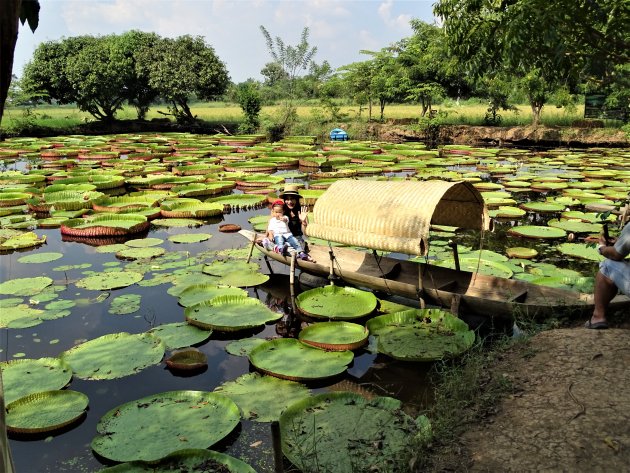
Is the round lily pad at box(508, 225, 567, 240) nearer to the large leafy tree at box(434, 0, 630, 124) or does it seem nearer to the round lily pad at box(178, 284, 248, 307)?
the large leafy tree at box(434, 0, 630, 124)

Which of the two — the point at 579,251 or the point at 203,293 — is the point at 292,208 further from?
the point at 579,251

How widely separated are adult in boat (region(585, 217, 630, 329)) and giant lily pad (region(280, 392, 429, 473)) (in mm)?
1722

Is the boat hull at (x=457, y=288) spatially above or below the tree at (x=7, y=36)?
below

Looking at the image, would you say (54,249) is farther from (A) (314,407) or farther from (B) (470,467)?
(B) (470,467)

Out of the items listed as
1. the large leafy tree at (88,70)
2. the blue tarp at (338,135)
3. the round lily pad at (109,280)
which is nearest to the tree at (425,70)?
the blue tarp at (338,135)

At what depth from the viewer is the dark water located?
344 cm

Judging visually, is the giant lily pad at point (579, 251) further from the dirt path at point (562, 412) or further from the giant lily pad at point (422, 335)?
the dirt path at point (562, 412)

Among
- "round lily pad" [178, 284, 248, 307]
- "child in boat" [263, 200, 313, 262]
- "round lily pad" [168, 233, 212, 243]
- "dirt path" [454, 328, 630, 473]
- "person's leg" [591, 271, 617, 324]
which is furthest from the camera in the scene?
"round lily pad" [168, 233, 212, 243]

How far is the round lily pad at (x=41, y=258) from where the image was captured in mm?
7336

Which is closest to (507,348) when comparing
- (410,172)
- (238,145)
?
Result: (410,172)

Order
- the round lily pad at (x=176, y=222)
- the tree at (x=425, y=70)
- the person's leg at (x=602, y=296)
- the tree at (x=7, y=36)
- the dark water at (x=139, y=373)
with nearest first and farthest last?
the tree at (x=7, y=36) → the dark water at (x=139, y=373) → the person's leg at (x=602, y=296) → the round lily pad at (x=176, y=222) → the tree at (x=425, y=70)

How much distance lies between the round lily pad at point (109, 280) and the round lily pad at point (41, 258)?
50.9 inches

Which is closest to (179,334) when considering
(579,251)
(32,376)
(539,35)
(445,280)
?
(32,376)

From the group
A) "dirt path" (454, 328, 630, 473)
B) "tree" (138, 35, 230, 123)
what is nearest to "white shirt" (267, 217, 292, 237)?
"dirt path" (454, 328, 630, 473)
